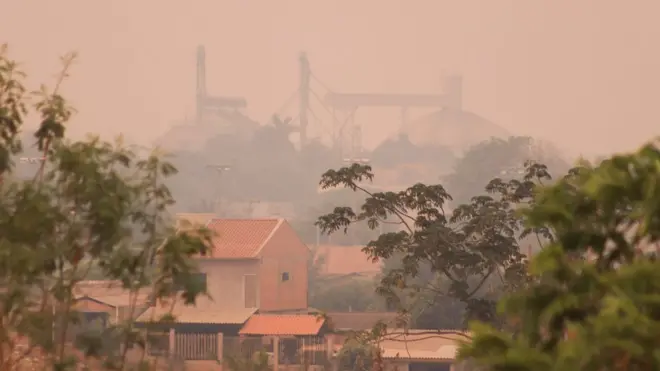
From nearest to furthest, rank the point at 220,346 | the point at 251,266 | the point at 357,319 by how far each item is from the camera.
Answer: the point at 220,346 → the point at 251,266 → the point at 357,319

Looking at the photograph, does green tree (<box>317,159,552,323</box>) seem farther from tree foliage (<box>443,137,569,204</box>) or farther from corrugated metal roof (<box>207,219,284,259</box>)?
tree foliage (<box>443,137,569,204</box>)

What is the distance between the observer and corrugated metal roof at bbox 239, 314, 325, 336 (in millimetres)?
22892

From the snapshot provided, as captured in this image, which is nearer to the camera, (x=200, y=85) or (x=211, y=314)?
(x=211, y=314)

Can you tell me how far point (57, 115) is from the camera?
303 inches

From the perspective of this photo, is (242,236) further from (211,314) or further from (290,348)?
(290,348)

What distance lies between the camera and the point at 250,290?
27.9 metres

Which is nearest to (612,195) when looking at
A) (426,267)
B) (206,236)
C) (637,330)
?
(637,330)

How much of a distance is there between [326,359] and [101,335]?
14.2m

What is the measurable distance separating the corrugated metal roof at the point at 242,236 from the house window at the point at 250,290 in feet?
2.49

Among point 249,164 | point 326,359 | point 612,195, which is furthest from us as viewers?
point 249,164

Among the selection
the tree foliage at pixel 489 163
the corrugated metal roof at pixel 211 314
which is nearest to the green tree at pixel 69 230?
the corrugated metal roof at pixel 211 314

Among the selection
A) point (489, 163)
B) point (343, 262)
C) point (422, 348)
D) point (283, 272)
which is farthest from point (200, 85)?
point (422, 348)

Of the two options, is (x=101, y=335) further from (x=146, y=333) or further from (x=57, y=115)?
(x=57, y=115)

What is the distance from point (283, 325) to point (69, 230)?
16.1 metres
